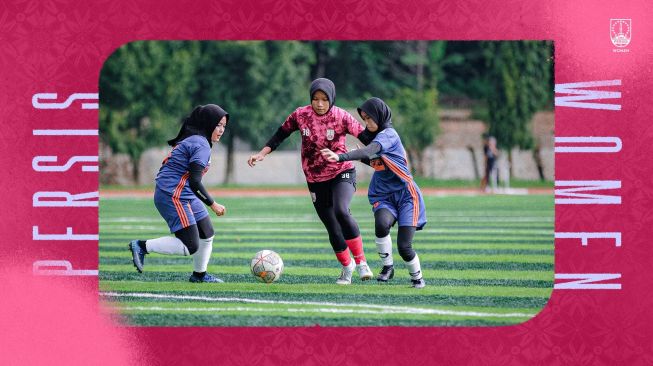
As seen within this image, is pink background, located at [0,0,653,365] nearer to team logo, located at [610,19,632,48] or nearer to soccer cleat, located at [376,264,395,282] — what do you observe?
team logo, located at [610,19,632,48]

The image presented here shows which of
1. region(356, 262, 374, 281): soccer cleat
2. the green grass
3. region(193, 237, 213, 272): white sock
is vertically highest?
the green grass

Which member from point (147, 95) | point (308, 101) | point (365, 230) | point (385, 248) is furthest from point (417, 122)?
point (385, 248)

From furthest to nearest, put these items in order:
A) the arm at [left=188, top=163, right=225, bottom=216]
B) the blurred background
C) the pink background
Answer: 1. the blurred background
2. the arm at [left=188, top=163, right=225, bottom=216]
3. the pink background

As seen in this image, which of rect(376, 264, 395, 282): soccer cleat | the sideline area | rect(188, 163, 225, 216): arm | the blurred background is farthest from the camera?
the blurred background

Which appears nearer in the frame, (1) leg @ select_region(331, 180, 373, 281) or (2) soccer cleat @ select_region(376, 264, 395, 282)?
(1) leg @ select_region(331, 180, 373, 281)

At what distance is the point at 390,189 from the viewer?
292 inches

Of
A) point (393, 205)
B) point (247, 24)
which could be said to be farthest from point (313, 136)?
point (247, 24)

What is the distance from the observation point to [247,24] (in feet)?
19.8

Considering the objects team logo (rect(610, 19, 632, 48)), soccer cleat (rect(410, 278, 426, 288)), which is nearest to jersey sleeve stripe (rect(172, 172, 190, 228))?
soccer cleat (rect(410, 278, 426, 288))

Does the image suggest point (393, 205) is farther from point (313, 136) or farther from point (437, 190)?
point (437, 190)

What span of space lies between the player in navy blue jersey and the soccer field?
12.0 inches

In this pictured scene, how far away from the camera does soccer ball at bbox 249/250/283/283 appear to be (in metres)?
7.53

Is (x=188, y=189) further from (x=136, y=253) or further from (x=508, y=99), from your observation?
(x=508, y=99)

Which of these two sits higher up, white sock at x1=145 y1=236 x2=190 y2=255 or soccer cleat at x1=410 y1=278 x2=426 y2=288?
white sock at x1=145 y1=236 x2=190 y2=255
